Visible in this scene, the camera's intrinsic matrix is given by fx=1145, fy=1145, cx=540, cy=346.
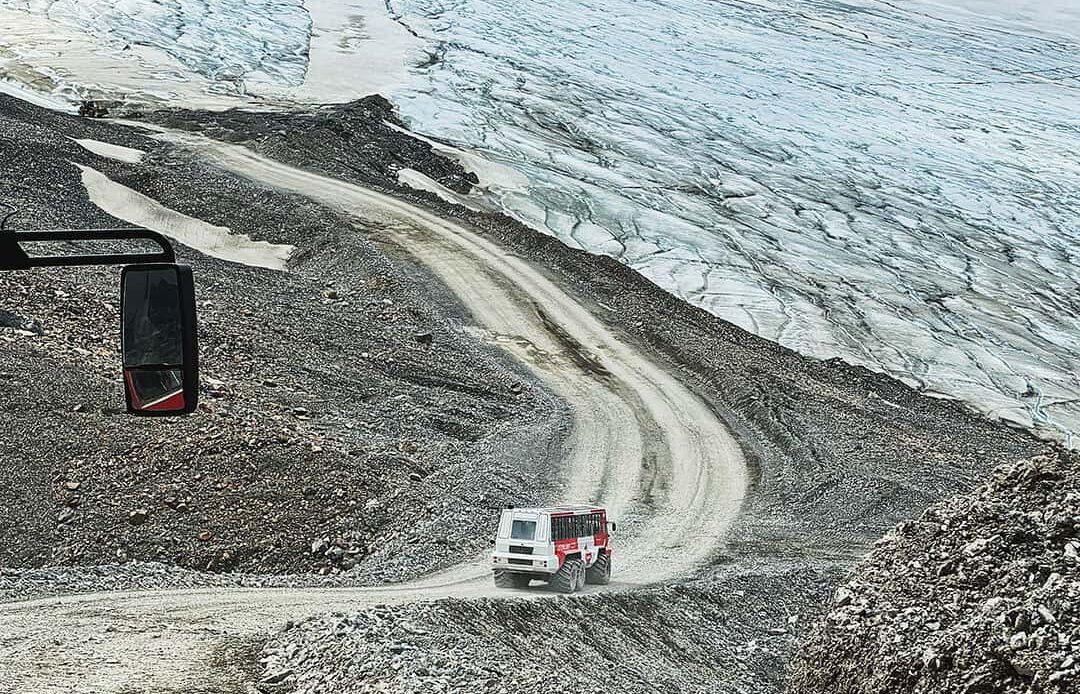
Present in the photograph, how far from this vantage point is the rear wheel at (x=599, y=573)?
816 inches

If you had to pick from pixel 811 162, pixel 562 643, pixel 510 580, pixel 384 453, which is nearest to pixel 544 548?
pixel 510 580

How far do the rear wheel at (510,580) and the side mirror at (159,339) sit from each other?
47.7ft

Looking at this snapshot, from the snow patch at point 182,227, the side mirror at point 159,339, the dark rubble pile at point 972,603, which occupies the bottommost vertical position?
the snow patch at point 182,227

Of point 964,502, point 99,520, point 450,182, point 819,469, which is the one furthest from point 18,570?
point 450,182

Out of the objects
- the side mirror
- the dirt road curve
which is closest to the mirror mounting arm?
the side mirror

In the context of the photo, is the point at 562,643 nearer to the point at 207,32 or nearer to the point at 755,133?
the point at 755,133

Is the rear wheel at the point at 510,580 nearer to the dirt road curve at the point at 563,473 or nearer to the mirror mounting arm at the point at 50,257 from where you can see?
the dirt road curve at the point at 563,473

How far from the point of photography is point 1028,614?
32.4 feet

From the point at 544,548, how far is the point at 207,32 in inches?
2053

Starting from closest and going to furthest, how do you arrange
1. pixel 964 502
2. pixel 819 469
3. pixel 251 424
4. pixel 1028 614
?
pixel 1028 614, pixel 964 502, pixel 251 424, pixel 819 469

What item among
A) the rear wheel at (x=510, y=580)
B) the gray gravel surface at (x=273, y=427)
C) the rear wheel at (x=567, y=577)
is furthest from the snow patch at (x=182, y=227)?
the rear wheel at (x=567, y=577)

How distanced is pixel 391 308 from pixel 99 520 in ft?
48.4

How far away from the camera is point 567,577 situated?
64.1ft

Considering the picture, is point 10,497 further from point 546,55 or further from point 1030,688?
point 546,55
